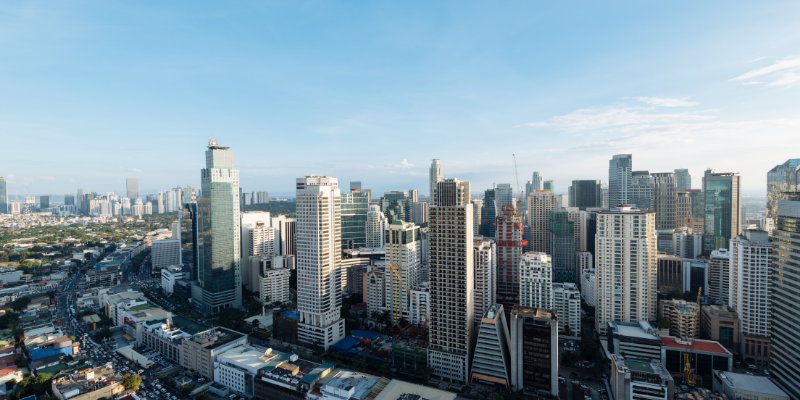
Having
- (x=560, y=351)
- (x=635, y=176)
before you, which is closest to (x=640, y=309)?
(x=560, y=351)

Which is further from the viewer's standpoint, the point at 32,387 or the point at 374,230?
the point at 374,230

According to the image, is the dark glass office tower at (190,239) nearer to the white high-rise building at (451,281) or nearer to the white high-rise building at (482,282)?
the white high-rise building at (451,281)

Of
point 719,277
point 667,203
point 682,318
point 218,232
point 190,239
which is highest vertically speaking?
point 667,203

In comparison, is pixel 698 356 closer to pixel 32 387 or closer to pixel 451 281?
pixel 451 281

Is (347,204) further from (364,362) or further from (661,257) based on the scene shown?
(661,257)

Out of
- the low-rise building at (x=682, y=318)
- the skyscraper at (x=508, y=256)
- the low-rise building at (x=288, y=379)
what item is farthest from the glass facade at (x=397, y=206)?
the low-rise building at (x=288, y=379)

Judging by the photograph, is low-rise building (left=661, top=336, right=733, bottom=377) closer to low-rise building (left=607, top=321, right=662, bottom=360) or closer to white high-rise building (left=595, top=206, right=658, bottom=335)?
low-rise building (left=607, top=321, right=662, bottom=360)

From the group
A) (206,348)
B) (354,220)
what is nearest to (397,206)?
A: (354,220)
